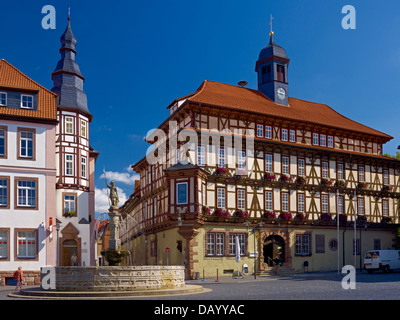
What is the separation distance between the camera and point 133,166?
63.8 m

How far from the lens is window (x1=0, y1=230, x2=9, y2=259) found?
119 feet

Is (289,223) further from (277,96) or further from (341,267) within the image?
(277,96)

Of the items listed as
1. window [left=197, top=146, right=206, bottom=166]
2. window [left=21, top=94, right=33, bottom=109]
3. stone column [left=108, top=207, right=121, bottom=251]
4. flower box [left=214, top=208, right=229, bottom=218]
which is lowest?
stone column [left=108, top=207, right=121, bottom=251]

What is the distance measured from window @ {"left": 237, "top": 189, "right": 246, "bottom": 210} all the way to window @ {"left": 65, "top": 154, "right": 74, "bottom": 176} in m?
13.8

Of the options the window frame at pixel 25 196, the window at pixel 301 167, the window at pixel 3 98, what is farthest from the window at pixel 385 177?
the window at pixel 3 98

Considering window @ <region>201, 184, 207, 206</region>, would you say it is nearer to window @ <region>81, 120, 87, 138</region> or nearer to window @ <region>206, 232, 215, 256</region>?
window @ <region>206, 232, 215, 256</region>

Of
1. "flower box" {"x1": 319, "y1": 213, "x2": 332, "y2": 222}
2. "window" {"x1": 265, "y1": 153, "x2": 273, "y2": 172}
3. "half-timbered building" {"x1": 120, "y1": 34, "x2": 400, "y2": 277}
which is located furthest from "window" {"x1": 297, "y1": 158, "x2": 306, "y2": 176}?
"flower box" {"x1": 319, "y1": 213, "x2": 332, "y2": 222}

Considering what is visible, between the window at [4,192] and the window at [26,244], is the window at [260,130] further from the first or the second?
the window at [4,192]

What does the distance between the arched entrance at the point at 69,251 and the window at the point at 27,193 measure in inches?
245

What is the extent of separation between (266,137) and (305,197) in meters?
6.61

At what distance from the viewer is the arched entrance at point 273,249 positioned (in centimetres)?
4869

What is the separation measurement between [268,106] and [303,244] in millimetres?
13265

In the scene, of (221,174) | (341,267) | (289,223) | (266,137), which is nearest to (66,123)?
(221,174)

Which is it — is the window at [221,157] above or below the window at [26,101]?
below
